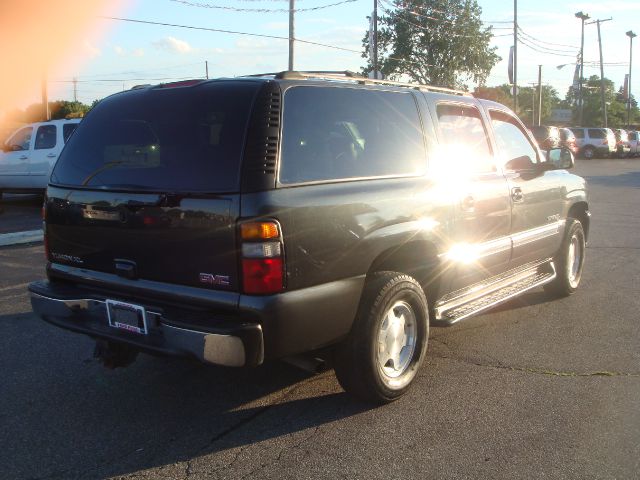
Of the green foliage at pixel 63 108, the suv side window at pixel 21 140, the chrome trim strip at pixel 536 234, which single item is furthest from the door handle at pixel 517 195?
the green foliage at pixel 63 108

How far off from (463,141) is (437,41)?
52906 millimetres

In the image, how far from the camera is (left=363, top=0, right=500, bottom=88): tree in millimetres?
54375

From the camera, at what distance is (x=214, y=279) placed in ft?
10.9

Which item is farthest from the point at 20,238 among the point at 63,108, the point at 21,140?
the point at 63,108

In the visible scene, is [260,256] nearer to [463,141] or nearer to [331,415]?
[331,415]

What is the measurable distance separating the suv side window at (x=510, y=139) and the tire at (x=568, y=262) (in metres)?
0.95

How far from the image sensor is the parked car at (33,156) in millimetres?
14719

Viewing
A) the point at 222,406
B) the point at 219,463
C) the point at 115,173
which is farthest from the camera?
the point at 222,406

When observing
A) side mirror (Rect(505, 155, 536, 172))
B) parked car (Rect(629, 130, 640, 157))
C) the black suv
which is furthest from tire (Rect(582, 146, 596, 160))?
the black suv

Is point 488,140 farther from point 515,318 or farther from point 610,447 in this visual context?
point 610,447

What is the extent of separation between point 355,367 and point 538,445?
1.07 metres

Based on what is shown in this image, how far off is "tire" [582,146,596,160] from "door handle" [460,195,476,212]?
126 feet

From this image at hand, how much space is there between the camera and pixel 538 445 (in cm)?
346

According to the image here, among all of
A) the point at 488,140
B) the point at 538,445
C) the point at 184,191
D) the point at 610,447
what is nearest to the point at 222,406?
the point at 184,191
